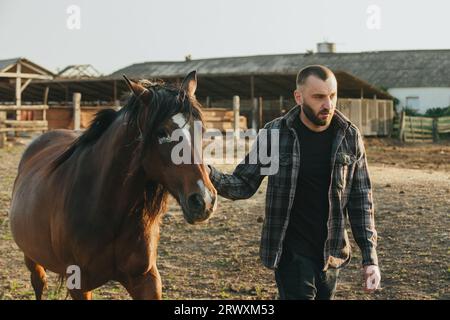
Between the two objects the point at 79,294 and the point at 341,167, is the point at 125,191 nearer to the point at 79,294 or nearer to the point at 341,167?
the point at 79,294

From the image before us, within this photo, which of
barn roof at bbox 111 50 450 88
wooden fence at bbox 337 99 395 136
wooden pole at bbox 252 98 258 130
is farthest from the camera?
barn roof at bbox 111 50 450 88

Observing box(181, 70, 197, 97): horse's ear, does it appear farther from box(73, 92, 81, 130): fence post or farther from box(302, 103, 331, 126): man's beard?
box(73, 92, 81, 130): fence post

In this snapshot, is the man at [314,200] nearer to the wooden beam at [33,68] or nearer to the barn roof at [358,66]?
the wooden beam at [33,68]

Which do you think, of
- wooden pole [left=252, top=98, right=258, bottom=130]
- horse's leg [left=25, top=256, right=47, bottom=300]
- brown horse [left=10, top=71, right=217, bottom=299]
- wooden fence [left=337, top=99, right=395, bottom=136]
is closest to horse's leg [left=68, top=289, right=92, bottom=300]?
brown horse [left=10, top=71, right=217, bottom=299]

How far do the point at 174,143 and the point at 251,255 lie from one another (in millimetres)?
3969

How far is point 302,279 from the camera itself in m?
3.58

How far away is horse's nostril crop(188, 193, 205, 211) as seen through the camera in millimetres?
3304

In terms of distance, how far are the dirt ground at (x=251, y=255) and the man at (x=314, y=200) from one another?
228 centimetres

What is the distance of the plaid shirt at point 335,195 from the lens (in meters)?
3.62

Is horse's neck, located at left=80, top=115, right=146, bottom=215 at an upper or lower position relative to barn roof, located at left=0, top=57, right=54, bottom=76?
lower

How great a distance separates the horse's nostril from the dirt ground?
278cm

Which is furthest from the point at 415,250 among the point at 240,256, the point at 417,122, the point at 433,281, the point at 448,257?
the point at 417,122

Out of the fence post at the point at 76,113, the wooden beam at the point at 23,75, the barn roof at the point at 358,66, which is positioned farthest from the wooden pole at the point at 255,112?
the barn roof at the point at 358,66

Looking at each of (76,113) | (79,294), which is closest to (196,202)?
(79,294)
